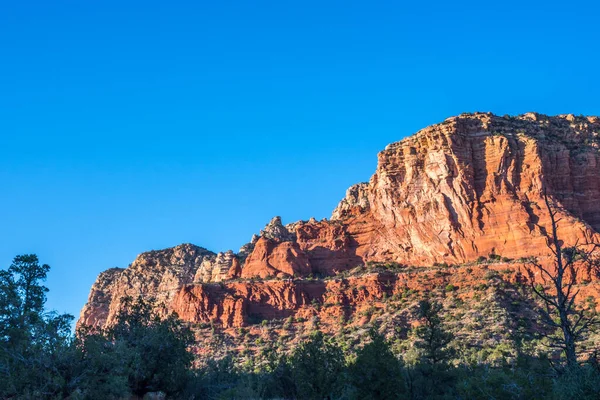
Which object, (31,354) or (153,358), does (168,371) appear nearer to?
(153,358)

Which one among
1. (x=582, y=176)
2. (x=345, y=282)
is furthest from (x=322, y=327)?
(x=582, y=176)

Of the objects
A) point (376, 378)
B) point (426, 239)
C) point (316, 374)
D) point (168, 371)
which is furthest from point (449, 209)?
point (168, 371)

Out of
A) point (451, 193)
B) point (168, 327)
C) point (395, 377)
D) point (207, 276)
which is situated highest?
point (451, 193)

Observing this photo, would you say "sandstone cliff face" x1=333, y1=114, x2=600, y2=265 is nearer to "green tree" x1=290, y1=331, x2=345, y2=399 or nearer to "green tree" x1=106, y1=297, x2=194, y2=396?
"green tree" x1=290, y1=331, x2=345, y2=399

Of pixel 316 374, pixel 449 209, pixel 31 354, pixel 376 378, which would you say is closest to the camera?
pixel 31 354

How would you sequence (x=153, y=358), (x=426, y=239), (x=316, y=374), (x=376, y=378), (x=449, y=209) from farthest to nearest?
(x=426, y=239) < (x=449, y=209) < (x=316, y=374) < (x=376, y=378) < (x=153, y=358)

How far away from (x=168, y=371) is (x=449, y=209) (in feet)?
213

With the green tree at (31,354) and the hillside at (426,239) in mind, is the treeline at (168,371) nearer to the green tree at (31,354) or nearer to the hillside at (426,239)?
the green tree at (31,354)

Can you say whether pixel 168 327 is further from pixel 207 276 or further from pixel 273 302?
pixel 207 276

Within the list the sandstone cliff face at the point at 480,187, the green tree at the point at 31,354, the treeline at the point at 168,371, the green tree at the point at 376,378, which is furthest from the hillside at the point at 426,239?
the green tree at the point at 31,354

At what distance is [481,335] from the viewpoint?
60.4 meters

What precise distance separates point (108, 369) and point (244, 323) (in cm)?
6638

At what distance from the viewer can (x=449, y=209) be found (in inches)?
3433

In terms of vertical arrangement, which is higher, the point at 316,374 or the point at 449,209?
the point at 449,209
